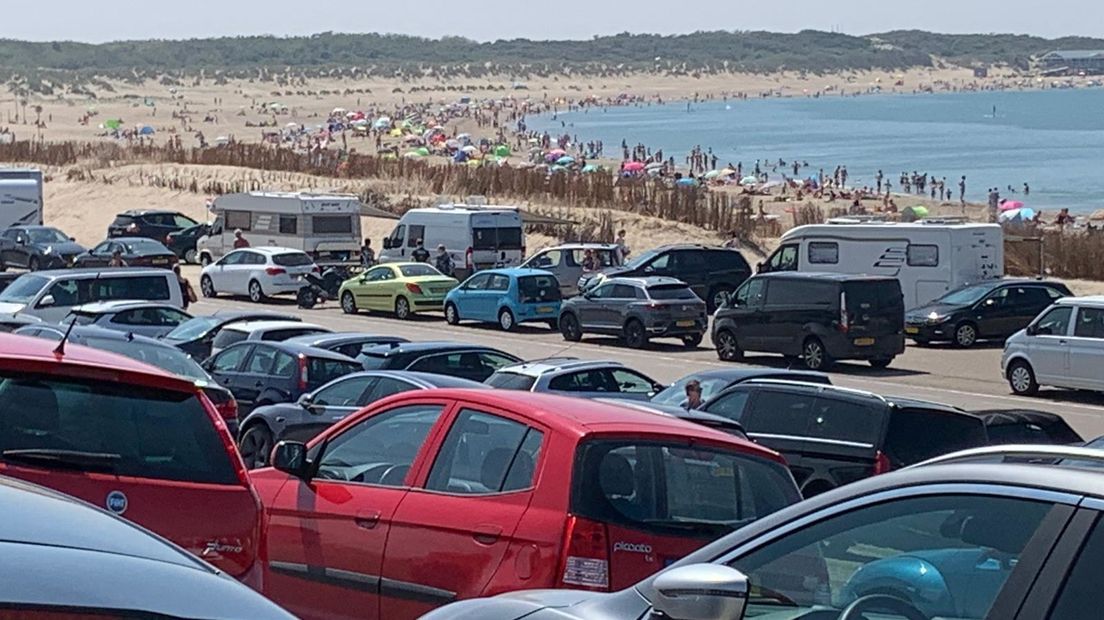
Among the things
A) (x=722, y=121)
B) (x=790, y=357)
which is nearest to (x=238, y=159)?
(x=790, y=357)

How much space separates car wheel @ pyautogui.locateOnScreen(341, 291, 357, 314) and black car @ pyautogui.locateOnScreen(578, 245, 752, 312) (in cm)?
543

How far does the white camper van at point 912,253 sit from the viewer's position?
36.6 metres

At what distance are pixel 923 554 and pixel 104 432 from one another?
152 inches

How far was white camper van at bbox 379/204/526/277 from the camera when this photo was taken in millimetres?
44656

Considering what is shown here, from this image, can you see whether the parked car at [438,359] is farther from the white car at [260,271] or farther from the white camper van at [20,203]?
the white camper van at [20,203]

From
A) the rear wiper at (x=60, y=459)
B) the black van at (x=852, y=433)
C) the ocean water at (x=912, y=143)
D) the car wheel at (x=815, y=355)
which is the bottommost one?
the ocean water at (x=912, y=143)

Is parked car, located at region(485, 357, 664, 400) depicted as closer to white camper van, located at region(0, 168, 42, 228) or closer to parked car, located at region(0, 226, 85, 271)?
parked car, located at region(0, 226, 85, 271)

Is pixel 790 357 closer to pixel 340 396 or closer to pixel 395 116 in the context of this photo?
pixel 340 396

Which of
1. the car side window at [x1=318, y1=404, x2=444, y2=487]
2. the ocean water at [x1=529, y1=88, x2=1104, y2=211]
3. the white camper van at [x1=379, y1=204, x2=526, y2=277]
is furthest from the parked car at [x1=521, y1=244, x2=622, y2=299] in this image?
the ocean water at [x1=529, y1=88, x2=1104, y2=211]

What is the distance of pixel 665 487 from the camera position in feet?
25.2

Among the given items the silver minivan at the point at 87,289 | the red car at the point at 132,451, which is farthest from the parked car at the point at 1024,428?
the silver minivan at the point at 87,289

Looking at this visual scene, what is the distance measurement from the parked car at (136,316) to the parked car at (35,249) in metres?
21.6

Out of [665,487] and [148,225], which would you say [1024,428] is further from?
[148,225]

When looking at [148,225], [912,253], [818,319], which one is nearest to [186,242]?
[148,225]
